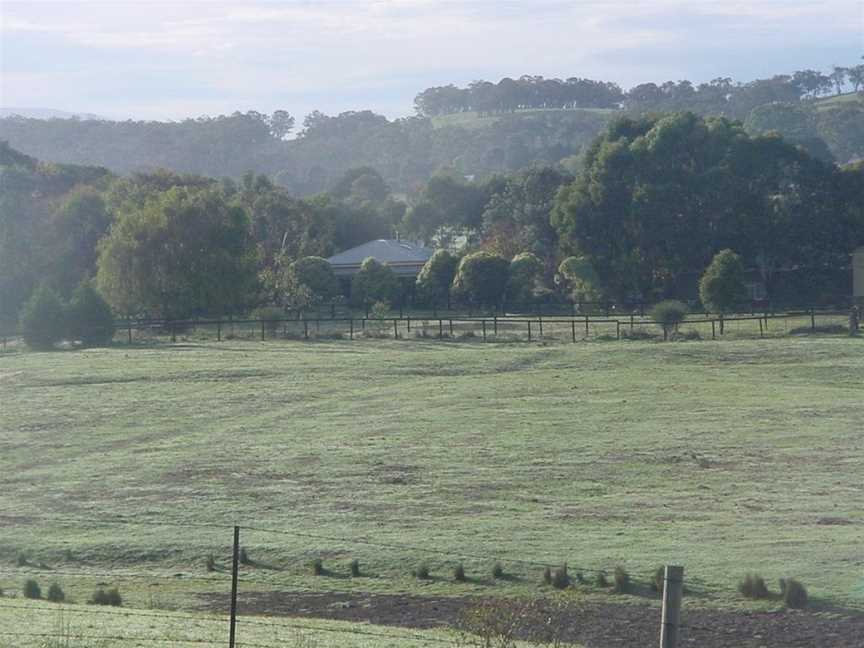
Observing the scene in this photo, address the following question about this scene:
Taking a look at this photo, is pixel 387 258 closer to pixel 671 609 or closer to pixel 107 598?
pixel 107 598

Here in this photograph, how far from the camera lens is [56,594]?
20312mm

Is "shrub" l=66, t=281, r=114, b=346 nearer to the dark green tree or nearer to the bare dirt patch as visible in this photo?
the dark green tree

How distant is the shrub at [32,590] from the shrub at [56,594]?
17cm

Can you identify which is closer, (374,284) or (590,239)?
(590,239)

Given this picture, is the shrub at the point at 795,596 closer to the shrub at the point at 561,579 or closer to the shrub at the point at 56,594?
the shrub at the point at 561,579

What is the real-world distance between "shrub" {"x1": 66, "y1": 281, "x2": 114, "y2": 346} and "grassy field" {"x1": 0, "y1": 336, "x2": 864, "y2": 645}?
1136cm

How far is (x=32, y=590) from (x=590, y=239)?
65384 mm

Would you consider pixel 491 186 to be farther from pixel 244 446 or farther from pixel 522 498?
pixel 522 498

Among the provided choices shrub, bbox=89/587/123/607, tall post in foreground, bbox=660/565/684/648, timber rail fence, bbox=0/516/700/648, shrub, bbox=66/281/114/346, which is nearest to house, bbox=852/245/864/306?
shrub, bbox=66/281/114/346

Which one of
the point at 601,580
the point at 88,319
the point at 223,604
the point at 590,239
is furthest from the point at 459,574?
the point at 590,239

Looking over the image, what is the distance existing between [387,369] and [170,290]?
27911mm

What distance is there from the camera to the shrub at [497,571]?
70.1 feet

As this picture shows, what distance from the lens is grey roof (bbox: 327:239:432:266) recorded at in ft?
319

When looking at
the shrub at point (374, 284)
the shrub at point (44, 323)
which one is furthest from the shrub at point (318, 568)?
the shrub at point (374, 284)
